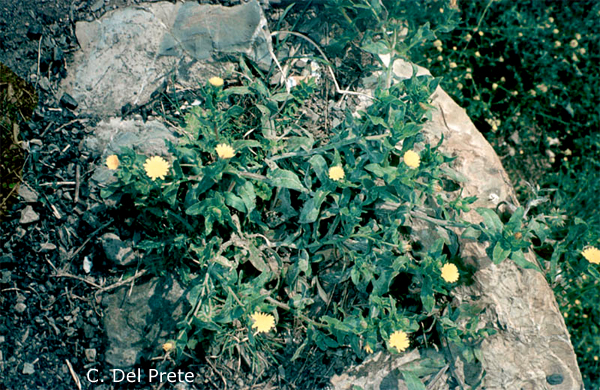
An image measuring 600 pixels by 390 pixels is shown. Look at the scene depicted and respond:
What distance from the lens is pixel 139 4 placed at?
128 inches

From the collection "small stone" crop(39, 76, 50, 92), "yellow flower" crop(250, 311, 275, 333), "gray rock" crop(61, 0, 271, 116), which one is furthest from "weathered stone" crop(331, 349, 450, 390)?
"small stone" crop(39, 76, 50, 92)

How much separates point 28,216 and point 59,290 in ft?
1.71

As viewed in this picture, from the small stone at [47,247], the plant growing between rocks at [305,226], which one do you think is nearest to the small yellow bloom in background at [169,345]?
the plant growing between rocks at [305,226]

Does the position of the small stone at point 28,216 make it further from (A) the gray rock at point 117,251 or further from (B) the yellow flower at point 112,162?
(B) the yellow flower at point 112,162

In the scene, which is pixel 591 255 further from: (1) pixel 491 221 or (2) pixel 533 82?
(2) pixel 533 82

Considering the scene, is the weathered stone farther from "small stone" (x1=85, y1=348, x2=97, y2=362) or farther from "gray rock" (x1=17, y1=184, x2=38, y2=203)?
"gray rock" (x1=17, y1=184, x2=38, y2=203)

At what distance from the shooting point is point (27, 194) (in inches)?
120

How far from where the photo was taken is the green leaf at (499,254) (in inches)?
101

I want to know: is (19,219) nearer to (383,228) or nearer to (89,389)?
(89,389)

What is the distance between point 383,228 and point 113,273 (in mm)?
1719

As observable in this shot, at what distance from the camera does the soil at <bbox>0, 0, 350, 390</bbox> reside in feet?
9.62

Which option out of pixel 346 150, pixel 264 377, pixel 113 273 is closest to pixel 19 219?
pixel 113 273

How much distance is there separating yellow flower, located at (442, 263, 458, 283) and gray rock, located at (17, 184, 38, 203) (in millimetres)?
2608

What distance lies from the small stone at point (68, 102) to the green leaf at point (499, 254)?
9.14 ft
